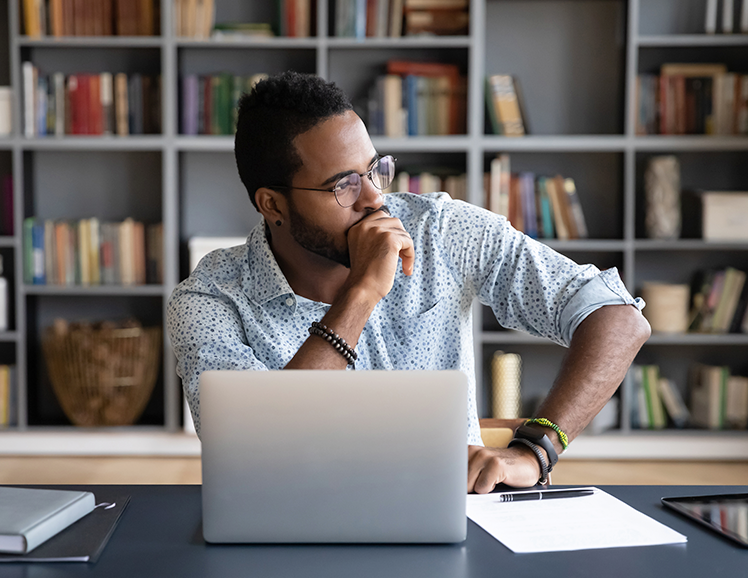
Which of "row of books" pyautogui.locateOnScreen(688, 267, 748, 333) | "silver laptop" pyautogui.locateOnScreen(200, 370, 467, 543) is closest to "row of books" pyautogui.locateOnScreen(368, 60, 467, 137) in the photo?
"row of books" pyautogui.locateOnScreen(688, 267, 748, 333)

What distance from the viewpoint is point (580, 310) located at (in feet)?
4.36

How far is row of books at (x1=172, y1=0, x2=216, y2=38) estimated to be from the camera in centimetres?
316

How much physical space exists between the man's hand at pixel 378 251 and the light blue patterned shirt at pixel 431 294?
110 mm

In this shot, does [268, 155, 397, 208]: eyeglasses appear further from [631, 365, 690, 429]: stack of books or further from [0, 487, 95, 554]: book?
[631, 365, 690, 429]: stack of books

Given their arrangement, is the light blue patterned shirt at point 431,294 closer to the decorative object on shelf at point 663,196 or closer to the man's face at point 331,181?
the man's face at point 331,181

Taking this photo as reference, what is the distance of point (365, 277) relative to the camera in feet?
4.20

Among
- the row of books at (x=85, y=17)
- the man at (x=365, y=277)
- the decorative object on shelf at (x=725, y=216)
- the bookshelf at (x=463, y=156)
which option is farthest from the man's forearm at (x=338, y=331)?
the row of books at (x=85, y=17)

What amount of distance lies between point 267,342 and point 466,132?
6.99 ft

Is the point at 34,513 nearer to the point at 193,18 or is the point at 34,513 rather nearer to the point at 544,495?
the point at 544,495

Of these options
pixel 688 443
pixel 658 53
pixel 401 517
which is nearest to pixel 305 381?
pixel 401 517

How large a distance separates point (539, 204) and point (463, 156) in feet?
1.34

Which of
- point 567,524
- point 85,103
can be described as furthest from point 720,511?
point 85,103

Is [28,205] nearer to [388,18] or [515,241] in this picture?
[388,18]

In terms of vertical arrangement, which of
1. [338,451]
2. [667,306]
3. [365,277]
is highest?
[365,277]
